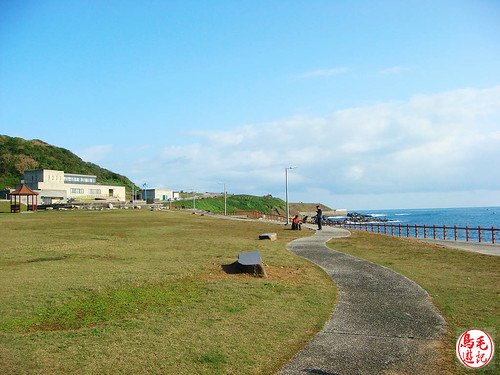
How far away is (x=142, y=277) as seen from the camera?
15172 mm

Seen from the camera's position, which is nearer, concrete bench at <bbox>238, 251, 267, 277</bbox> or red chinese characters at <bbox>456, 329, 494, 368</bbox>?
red chinese characters at <bbox>456, 329, 494, 368</bbox>

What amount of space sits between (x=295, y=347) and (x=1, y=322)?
6.63 metres

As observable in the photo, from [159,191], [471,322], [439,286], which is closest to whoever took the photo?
[471,322]

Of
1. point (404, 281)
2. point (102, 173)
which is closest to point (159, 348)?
point (404, 281)

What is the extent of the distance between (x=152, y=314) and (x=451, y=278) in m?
11.7

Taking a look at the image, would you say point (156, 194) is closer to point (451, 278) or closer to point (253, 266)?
point (253, 266)

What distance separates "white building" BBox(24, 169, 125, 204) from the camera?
294 ft

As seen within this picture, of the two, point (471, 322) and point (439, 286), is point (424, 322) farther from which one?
point (439, 286)

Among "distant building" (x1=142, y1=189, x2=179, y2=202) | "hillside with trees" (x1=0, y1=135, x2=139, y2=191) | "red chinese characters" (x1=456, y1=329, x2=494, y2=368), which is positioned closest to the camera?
"red chinese characters" (x1=456, y1=329, x2=494, y2=368)

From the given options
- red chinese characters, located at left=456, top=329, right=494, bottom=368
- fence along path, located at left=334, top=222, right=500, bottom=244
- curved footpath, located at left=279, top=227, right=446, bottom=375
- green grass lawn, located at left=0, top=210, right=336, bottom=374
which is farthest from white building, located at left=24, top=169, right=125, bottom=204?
red chinese characters, located at left=456, top=329, right=494, bottom=368

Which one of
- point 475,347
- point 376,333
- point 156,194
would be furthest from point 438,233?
point 475,347

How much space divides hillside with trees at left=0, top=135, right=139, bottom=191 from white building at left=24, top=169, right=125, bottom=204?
20375 millimetres

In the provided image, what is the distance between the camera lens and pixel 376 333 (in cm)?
989

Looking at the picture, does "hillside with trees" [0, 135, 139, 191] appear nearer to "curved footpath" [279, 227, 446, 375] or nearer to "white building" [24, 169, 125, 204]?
"white building" [24, 169, 125, 204]
